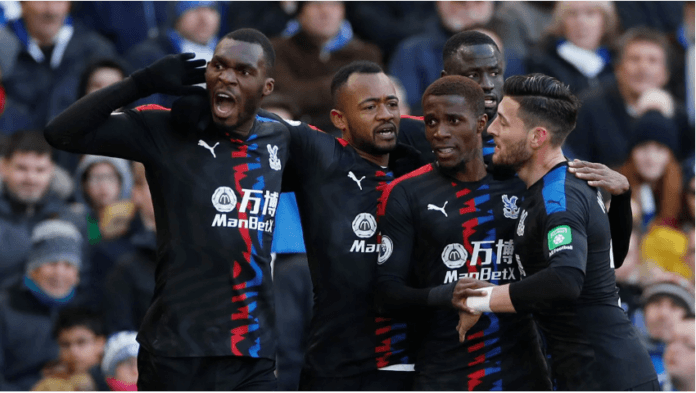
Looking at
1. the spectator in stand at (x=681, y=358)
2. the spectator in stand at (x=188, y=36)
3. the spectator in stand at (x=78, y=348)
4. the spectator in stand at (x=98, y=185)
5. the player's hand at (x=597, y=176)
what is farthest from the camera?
the spectator in stand at (x=188, y=36)

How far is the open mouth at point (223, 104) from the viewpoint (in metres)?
5.57

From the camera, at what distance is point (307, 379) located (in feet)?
19.7

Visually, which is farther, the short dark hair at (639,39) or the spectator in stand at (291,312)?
the short dark hair at (639,39)

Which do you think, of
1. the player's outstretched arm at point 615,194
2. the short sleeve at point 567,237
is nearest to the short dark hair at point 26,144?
the player's outstretched arm at point 615,194

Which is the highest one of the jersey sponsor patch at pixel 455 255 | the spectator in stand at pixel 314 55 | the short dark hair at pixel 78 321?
the spectator in stand at pixel 314 55

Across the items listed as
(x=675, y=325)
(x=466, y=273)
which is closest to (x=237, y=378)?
(x=466, y=273)

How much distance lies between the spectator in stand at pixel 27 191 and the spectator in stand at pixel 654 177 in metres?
5.21

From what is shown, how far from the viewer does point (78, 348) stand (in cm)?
830

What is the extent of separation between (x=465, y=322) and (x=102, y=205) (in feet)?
16.2

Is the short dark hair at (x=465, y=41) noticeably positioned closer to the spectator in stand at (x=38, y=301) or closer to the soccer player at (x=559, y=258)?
the soccer player at (x=559, y=258)

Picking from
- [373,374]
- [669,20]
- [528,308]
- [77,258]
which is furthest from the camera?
[669,20]

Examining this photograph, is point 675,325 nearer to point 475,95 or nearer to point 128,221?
point 475,95

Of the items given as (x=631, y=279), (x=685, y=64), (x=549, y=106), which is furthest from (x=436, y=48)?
(x=549, y=106)

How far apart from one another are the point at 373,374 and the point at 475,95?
1.65m
